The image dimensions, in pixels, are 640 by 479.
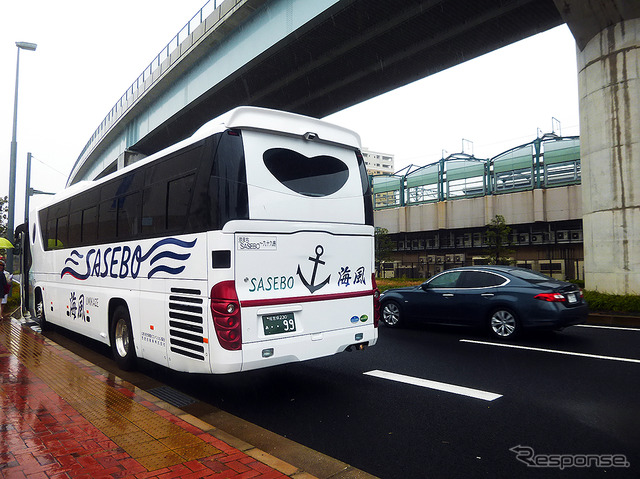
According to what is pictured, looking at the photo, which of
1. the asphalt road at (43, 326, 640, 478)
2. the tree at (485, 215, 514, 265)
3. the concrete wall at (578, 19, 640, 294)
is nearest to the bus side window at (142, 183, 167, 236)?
the asphalt road at (43, 326, 640, 478)

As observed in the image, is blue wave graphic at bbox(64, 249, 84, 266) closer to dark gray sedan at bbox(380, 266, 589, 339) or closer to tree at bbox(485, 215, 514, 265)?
dark gray sedan at bbox(380, 266, 589, 339)

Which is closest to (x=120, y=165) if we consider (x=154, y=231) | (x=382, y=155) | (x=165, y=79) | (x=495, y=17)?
(x=165, y=79)

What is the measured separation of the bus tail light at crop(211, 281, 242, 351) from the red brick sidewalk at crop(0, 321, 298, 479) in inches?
34.8

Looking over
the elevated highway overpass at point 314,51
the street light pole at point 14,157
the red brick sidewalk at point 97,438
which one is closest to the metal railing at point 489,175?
the elevated highway overpass at point 314,51

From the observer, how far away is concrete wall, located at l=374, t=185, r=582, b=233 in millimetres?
32875

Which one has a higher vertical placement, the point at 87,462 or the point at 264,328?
the point at 264,328

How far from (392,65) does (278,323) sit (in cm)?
1699

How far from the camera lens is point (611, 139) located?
13336mm

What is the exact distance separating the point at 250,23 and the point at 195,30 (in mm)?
3380

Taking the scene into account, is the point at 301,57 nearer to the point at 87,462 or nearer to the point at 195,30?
the point at 195,30

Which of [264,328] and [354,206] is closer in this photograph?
[264,328]

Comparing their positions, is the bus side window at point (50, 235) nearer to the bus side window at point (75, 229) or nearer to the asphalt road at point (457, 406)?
the bus side window at point (75, 229)

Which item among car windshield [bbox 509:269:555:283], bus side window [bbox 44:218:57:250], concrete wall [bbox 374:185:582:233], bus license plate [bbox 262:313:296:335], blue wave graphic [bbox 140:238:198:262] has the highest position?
concrete wall [bbox 374:185:582:233]

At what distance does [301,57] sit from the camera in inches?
741
